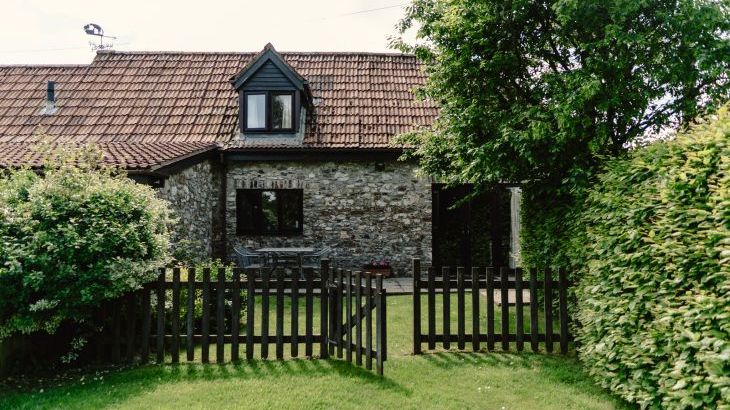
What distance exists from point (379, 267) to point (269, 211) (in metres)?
3.52

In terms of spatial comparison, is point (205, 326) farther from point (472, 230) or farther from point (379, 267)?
point (472, 230)

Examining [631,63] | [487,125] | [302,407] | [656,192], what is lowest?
[302,407]

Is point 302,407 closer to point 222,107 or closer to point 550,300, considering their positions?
point 550,300

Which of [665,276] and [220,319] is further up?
[665,276]

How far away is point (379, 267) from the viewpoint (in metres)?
14.0

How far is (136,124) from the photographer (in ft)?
47.8

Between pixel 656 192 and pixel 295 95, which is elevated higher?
pixel 295 95

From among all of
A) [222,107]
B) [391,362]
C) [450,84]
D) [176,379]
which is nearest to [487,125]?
[450,84]

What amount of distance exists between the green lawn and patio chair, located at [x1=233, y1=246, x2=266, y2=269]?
6.19m

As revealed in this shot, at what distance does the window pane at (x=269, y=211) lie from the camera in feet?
47.6

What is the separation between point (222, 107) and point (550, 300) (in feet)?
38.5

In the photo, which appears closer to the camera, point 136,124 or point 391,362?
point 391,362

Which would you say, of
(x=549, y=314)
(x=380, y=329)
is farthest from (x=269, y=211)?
(x=549, y=314)

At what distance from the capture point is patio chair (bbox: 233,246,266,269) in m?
12.5
